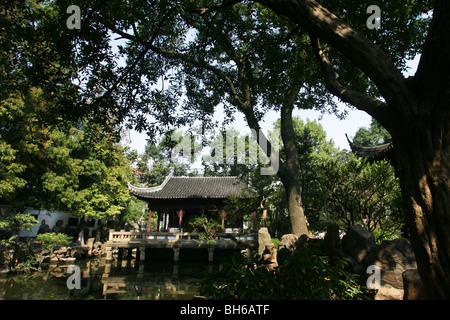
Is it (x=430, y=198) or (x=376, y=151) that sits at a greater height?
(x=376, y=151)

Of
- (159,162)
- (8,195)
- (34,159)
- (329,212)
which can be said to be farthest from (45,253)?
(159,162)

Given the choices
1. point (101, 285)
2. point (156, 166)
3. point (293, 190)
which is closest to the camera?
point (293, 190)

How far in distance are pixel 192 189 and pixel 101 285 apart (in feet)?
34.2

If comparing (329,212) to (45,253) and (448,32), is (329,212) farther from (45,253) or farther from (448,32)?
(45,253)

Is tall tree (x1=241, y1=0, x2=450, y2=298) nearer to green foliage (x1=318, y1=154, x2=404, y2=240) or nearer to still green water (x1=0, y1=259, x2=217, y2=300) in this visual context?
green foliage (x1=318, y1=154, x2=404, y2=240)

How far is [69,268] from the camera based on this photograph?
12672 mm

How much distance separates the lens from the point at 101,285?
9469mm

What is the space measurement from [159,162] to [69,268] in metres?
22.6

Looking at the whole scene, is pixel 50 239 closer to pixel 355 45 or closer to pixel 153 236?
pixel 153 236

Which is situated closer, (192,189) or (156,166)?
(192,189)

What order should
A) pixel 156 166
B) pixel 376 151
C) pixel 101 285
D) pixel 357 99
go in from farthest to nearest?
pixel 156 166 < pixel 376 151 < pixel 101 285 < pixel 357 99

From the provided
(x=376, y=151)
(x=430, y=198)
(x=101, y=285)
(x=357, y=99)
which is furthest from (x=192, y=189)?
(x=430, y=198)

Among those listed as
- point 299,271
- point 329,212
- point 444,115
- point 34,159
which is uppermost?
point 34,159

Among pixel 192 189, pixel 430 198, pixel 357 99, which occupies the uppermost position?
pixel 192 189
